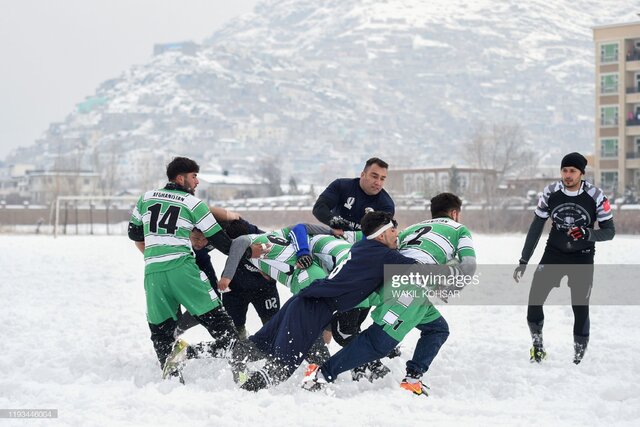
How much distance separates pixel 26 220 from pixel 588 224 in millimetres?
85939

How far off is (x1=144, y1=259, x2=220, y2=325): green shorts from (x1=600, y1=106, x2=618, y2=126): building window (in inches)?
2775

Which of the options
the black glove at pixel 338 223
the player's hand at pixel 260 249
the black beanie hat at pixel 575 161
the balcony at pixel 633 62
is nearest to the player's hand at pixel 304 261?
the player's hand at pixel 260 249

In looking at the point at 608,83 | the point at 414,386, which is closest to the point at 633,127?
the point at 608,83

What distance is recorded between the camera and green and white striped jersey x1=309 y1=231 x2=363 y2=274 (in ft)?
26.6

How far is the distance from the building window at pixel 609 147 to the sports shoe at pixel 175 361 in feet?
232

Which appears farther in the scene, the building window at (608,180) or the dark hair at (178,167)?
the building window at (608,180)

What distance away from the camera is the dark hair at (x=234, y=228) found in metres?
8.62

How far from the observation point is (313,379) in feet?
24.4

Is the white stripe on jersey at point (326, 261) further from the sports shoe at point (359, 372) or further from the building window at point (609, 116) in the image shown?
the building window at point (609, 116)

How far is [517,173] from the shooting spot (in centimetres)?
12512

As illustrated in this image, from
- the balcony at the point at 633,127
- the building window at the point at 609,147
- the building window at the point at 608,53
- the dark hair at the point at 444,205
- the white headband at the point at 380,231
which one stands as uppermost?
the building window at the point at 608,53

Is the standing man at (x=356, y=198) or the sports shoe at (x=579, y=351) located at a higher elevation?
the standing man at (x=356, y=198)

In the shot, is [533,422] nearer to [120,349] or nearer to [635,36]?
[120,349]

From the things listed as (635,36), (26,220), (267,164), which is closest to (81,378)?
(635,36)
